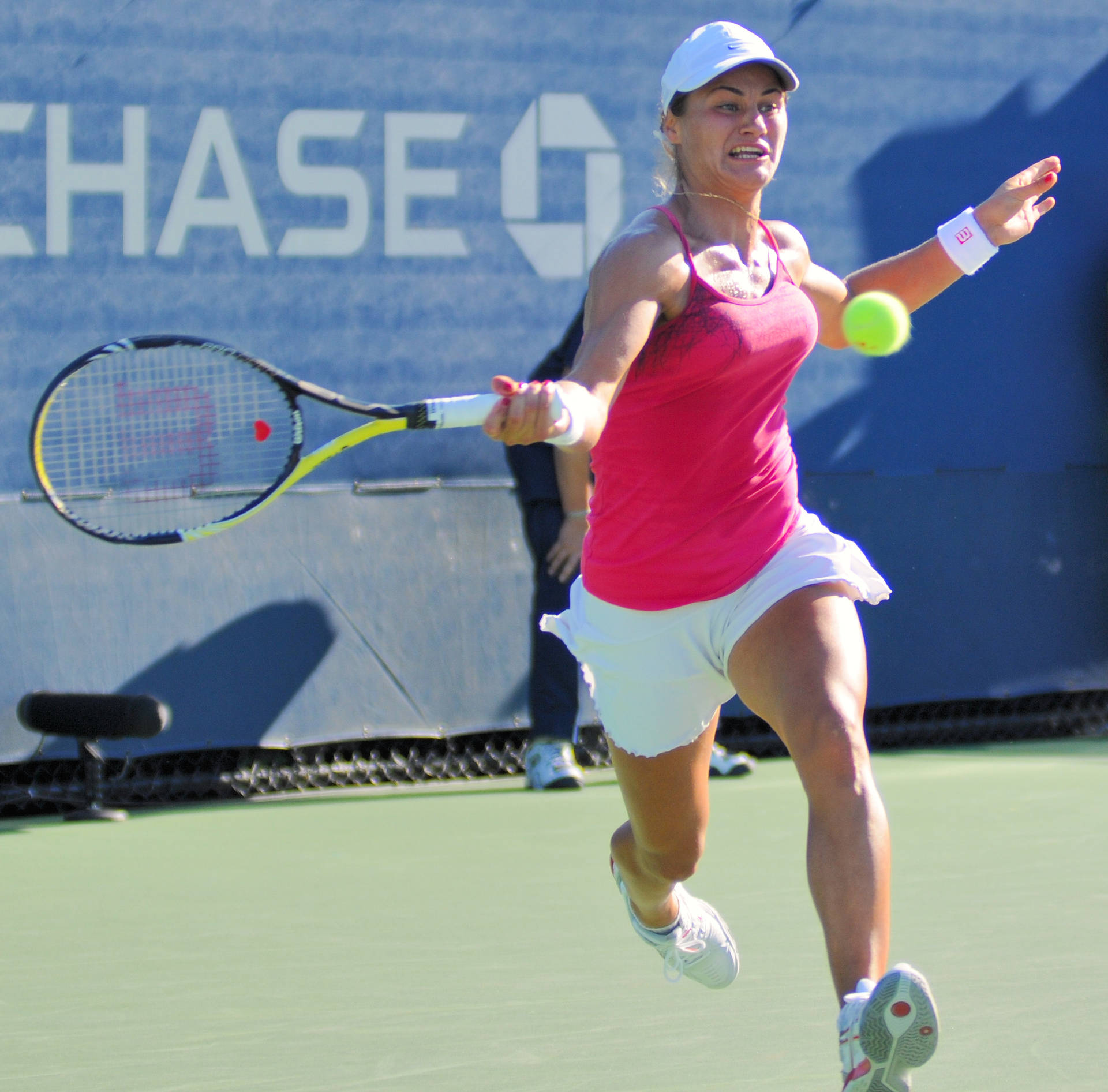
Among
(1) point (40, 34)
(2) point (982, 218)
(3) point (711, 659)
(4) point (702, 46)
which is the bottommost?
(3) point (711, 659)

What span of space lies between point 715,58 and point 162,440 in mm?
3113

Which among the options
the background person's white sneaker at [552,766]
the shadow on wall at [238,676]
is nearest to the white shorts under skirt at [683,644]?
the background person's white sneaker at [552,766]

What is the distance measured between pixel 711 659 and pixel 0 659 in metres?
3.57

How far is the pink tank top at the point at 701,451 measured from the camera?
109 inches

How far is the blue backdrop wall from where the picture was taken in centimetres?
599

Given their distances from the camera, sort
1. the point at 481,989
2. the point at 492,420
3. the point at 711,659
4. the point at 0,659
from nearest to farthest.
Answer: the point at 492,420 → the point at 711,659 → the point at 481,989 → the point at 0,659

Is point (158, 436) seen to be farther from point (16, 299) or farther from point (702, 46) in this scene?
point (702, 46)

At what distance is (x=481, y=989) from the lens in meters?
3.31

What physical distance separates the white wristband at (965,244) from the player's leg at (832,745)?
36.4 inches

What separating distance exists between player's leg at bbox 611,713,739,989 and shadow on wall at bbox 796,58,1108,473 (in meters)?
3.91

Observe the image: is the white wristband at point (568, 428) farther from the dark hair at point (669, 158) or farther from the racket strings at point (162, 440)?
the racket strings at point (162, 440)

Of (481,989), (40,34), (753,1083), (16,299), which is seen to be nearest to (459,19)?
(40,34)

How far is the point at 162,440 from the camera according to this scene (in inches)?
219

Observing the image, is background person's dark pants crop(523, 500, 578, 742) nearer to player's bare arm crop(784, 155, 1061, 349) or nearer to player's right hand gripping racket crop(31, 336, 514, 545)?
player's right hand gripping racket crop(31, 336, 514, 545)
